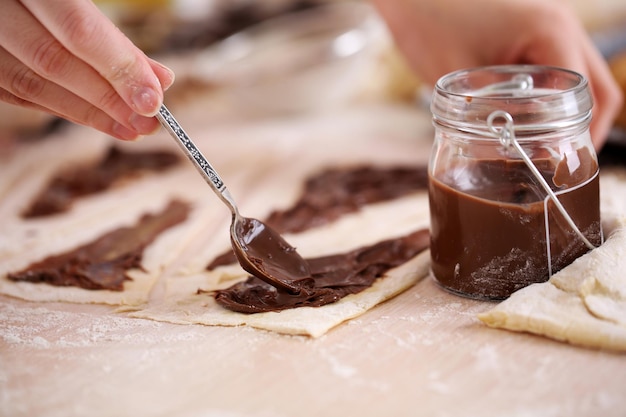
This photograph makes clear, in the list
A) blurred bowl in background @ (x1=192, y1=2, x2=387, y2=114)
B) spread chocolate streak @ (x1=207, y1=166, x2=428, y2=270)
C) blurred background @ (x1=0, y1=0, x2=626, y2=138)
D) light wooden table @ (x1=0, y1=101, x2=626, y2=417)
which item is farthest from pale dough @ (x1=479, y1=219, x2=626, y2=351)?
blurred bowl in background @ (x1=192, y1=2, x2=387, y2=114)

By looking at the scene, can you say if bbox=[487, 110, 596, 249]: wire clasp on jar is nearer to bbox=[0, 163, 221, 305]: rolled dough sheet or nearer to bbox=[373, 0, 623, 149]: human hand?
bbox=[373, 0, 623, 149]: human hand

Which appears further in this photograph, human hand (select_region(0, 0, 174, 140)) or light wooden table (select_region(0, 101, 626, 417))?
human hand (select_region(0, 0, 174, 140))

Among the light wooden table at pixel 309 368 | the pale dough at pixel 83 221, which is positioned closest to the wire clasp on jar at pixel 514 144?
the light wooden table at pixel 309 368

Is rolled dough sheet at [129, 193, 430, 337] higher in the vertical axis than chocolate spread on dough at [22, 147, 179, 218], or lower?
lower

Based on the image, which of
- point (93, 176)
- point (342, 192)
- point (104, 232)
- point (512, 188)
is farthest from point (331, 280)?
point (93, 176)

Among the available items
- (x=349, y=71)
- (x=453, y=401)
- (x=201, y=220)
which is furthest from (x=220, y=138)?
(x=453, y=401)

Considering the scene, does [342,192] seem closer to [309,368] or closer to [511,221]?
[511,221]

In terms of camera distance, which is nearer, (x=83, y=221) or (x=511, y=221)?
(x=511, y=221)
